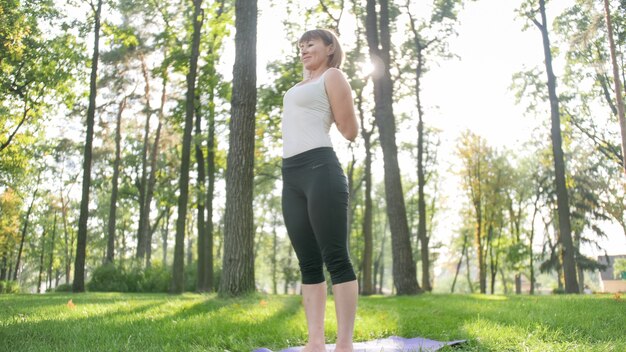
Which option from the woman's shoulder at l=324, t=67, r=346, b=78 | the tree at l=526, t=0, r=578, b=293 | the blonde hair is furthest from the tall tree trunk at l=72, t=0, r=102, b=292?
the tree at l=526, t=0, r=578, b=293

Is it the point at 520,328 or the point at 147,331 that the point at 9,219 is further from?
the point at 520,328

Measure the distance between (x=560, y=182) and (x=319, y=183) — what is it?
16.0 meters

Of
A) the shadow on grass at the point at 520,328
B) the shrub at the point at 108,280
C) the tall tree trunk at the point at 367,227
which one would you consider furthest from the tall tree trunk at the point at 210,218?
the shadow on grass at the point at 520,328

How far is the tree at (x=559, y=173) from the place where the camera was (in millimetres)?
16297

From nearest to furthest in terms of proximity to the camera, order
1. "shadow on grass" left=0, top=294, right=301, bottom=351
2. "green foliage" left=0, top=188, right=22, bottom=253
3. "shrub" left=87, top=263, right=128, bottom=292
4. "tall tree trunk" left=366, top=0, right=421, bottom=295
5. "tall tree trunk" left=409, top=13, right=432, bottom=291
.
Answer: "shadow on grass" left=0, top=294, right=301, bottom=351 → "tall tree trunk" left=366, top=0, right=421, bottom=295 → "shrub" left=87, top=263, right=128, bottom=292 → "tall tree trunk" left=409, top=13, right=432, bottom=291 → "green foliage" left=0, top=188, right=22, bottom=253

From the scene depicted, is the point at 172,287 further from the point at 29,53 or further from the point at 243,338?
the point at 243,338

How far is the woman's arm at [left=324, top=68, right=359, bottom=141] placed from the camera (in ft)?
10.3

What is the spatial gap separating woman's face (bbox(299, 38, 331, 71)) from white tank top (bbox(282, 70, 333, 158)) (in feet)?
0.51

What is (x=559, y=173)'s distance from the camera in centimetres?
1686

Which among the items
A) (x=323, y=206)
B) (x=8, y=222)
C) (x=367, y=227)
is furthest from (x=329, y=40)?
(x=8, y=222)

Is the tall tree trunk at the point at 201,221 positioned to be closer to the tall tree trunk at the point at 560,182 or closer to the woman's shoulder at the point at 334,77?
the tall tree trunk at the point at 560,182

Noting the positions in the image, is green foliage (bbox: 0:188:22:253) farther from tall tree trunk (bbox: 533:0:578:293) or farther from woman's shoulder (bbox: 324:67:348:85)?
woman's shoulder (bbox: 324:67:348:85)

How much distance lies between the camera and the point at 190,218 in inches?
1620

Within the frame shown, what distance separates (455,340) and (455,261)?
137 feet
